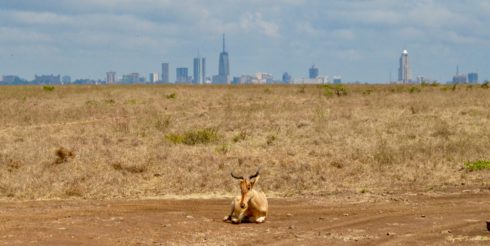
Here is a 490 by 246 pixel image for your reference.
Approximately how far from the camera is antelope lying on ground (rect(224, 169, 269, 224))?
13438 millimetres

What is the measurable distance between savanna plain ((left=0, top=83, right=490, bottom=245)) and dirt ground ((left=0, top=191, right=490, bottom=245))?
0.02 m

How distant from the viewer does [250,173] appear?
68.2ft

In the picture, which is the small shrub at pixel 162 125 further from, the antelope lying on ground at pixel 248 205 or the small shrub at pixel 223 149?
the antelope lying on ground at pixel 248 205

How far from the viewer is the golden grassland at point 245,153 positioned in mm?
18781

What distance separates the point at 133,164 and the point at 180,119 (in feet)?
58.3

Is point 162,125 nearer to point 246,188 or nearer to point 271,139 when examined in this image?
point 271,139

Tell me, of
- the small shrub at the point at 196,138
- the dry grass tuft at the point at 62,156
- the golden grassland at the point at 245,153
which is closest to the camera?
the golden grassland at the point at 245,153

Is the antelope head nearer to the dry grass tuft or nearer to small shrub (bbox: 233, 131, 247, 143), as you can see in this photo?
the dry grass tuft

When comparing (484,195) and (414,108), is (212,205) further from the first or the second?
(414,108)

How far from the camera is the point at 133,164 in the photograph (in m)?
21.0

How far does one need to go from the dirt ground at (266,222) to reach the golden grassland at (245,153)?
1617 millimetres


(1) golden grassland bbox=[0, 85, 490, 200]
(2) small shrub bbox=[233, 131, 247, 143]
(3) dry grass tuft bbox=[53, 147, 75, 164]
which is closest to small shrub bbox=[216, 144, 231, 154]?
(1) golden grassland bbox=[0, 85, 490, 200]

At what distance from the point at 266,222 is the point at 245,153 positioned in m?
10.6

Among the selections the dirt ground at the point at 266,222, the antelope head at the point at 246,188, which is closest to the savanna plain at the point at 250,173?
the dirt ground at the point at 266,222
